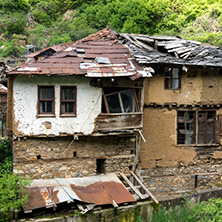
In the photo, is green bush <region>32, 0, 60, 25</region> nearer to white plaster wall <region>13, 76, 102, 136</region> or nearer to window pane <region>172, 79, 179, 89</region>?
window pane <region>172, 79, 179, 89</region>

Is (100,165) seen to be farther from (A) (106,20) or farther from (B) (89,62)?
(A) (106,20)

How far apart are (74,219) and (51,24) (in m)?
34.5

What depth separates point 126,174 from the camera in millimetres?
13469

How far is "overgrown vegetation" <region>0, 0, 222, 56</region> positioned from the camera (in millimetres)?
31406

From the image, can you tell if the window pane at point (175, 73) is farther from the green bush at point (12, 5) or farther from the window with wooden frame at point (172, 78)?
the green bush at point (12, 5)

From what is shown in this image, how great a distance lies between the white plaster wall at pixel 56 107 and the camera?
1150 cm

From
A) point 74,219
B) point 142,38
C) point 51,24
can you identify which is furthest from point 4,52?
point 74,219

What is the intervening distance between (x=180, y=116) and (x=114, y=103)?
13.1ft

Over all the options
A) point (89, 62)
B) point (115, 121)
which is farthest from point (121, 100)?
point (89, 62)

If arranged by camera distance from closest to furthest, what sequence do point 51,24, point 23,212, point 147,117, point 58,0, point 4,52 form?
point 23,212
point 147,117
point 4,52
point 51,24
point 58,0

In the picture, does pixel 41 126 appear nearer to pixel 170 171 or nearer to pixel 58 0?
pixel 170 171

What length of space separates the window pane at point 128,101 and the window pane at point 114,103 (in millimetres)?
282

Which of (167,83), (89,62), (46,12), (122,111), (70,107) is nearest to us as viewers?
(70,107)

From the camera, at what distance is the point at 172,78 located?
46.1ft
